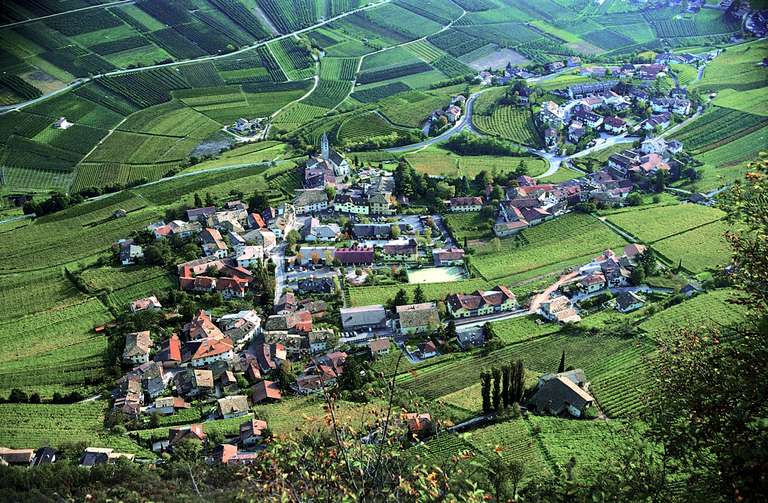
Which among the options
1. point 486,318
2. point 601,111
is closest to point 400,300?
point 486,318

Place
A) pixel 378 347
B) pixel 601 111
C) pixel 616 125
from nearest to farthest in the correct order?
pixel 378 347 < pixel 616 125 < pixel 601 111

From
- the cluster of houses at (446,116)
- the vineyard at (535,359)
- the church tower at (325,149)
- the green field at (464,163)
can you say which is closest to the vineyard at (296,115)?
the church tower at (325,149)

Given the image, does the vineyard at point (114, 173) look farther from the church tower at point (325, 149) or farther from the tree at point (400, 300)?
the tree at point (400, 300)

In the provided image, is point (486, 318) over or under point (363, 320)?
under

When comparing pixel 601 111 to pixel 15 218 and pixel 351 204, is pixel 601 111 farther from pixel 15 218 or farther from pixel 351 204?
pixel 15 218

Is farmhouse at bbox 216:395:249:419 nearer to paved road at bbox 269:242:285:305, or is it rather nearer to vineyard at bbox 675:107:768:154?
paved road at bbox 269:242:285:305

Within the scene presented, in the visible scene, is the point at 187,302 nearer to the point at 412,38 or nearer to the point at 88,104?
the point at 88,104
